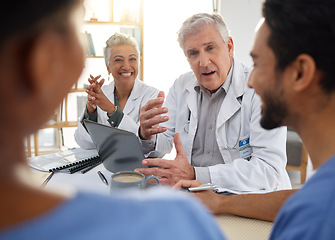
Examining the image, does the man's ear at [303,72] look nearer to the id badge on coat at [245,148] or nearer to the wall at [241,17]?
the id badge on coat at [245,148]

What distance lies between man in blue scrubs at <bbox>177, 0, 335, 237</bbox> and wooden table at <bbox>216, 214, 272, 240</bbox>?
268mm

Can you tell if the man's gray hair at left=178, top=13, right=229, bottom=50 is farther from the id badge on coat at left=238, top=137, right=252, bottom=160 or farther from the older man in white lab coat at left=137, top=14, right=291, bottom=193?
the id badge on coat at left=238, top=137, right=252, bottom=160

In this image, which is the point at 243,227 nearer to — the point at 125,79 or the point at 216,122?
the point at 216,122

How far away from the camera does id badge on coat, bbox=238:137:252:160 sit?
5.38 feet

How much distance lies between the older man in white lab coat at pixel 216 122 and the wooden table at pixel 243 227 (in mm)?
368

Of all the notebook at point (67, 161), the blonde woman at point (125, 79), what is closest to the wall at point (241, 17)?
the blonde woman at point (125, 79)

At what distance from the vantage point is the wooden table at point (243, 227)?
0.93 m

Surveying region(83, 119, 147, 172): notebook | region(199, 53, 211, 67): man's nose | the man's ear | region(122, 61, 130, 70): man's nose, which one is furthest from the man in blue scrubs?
region(122, 61, 130, 70): man's nose

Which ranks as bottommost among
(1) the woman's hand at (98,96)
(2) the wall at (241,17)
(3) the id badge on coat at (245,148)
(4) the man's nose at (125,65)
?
(3) the id badge on coat at (245,148)

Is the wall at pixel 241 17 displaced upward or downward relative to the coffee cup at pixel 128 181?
upward

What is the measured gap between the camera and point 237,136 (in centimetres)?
171

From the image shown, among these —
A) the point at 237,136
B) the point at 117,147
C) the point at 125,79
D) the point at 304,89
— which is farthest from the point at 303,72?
the point at 125,79

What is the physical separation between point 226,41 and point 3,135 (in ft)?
5.65

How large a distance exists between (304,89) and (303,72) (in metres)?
0.04
